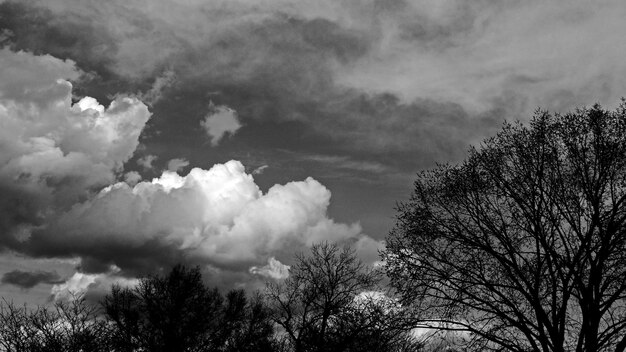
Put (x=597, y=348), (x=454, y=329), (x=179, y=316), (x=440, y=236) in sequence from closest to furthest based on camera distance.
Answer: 1. (x=597, y=348)
2. (x=454, y=329)
3. (x=440, y=236)
4. (x=179, y=316)

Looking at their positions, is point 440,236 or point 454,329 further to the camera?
point 440,236

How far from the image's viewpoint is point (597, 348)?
15195mm

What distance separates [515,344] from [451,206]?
16.2 feet

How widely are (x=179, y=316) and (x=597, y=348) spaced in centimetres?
2690

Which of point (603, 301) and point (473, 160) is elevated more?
point (473, 160)

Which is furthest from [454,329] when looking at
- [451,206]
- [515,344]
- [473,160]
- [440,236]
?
[473,160]

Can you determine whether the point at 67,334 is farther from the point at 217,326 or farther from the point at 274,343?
the point at 274,343

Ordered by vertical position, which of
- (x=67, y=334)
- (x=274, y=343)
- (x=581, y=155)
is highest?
(x=581, y=155)

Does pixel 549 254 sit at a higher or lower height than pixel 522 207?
lower

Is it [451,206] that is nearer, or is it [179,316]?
[451,206]

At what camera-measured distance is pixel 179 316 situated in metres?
35.1

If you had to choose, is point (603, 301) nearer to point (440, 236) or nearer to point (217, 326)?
point (440, 236)

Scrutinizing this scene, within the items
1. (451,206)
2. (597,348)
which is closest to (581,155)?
(451,206)

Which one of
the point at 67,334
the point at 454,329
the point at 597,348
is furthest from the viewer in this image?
the point at 67,334
